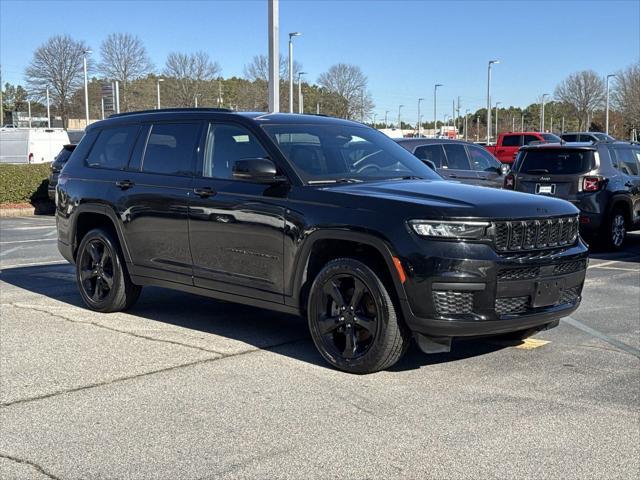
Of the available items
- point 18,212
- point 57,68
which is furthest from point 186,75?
point 18,212

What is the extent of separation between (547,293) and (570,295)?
40cm

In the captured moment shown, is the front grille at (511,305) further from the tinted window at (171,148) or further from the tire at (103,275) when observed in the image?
the tire at (103,275)

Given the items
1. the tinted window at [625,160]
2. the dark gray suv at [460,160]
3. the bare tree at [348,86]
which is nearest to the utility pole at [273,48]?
the dark gray suv at [460,160]

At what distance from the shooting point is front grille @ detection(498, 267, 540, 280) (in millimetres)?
4988

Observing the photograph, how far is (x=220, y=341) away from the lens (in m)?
6.30

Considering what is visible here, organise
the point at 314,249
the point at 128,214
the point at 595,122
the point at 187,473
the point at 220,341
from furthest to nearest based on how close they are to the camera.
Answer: the point at 595,122 < the point at 128,214 < the point at 220,341 < the point at 314,249 < the point at 187,473

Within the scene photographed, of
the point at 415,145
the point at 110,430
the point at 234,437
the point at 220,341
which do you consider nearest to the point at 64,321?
the point at 220,341

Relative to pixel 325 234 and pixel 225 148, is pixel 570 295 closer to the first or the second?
pixel 325 234

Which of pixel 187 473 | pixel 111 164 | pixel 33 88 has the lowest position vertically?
pixel 187 473

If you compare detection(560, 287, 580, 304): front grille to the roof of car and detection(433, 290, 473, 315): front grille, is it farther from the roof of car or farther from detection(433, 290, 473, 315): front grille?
the roof of car

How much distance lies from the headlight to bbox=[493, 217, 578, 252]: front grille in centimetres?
12

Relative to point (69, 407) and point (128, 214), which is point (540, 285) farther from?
point (128, 214)

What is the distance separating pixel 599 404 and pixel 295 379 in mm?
1958

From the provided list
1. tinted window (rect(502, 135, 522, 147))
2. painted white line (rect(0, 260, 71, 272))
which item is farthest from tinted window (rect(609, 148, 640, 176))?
tinted window (rect(502, 135, 522, 147))
